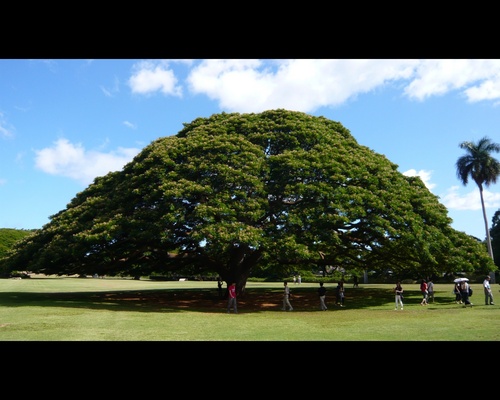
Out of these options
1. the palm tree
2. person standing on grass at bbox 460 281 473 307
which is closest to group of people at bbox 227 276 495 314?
person standing on grass at bbox 460 281 473 307

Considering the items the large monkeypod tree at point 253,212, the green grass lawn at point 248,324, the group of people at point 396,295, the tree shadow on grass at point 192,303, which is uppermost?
the large monkeypod tree at point 253,212

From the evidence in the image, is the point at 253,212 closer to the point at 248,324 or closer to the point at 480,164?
the point at 248,324

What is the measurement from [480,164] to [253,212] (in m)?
41.5

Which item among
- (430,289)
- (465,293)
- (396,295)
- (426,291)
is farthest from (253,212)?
(430,289)

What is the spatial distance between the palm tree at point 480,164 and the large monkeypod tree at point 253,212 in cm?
2904

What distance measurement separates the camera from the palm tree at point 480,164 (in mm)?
49281

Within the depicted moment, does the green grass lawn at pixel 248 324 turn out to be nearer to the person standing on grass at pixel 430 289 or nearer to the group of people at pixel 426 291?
the group of people at pixel 426 291

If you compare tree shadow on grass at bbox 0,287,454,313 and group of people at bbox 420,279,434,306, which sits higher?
group of people at bbox 420,279,434,306

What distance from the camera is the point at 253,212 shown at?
63.5 ft

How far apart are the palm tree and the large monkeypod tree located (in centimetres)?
2904

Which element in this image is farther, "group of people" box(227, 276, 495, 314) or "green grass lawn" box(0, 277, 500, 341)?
"group of people" box(227, 276, 495, 314)

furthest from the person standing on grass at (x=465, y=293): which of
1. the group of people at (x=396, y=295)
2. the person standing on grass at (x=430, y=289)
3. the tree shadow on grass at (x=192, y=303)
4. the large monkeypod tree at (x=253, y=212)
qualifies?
the person standing on grass at (x=430, y=289)

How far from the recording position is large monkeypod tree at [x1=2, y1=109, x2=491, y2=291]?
19438mm

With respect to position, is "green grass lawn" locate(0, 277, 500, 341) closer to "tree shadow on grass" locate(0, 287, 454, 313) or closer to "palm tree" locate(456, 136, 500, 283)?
"tree shadow on grass" locate(0, 287, 454, 313)
